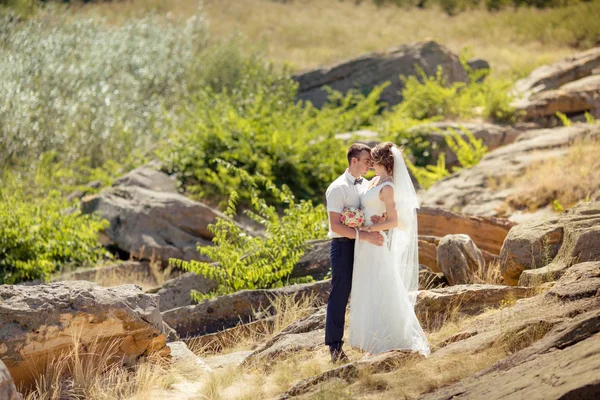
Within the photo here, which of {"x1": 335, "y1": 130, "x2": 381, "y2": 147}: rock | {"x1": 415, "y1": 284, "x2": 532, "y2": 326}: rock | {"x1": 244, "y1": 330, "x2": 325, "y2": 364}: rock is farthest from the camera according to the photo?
{"x1": 335, "y1": 130, "x2": 381, "y2": 147}: rock

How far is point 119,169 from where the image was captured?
696 inches

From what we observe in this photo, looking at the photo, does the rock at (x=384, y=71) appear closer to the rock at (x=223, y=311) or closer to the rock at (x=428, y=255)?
the rock at (x=428, y=255)

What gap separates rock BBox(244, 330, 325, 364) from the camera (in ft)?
23.4

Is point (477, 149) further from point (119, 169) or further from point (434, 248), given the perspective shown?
point (119, 169)

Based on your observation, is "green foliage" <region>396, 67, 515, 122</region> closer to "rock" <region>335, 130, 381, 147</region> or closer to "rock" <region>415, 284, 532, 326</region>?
"rock" <region>335, 130, 381, 147</region>

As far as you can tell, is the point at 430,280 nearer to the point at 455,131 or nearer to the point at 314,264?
the point at 314,264

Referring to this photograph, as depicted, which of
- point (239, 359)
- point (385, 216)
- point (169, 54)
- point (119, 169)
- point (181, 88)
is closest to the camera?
point (385, 216)

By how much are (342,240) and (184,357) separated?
1.86 meters

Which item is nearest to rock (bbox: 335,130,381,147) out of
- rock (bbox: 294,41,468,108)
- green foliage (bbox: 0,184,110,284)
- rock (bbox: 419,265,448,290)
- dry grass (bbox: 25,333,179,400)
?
rock (bbox: 294,41,468,108)

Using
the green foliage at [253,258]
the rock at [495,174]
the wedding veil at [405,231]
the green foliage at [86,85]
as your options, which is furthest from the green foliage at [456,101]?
the wedding veil at [405,231]

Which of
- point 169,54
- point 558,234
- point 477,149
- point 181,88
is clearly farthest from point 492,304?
point 169,54

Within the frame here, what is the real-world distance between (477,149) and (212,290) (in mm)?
7369

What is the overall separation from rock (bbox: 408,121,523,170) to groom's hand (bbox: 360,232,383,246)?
10415 millimetres

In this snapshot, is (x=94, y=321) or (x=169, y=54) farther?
(x=169, y=54)
